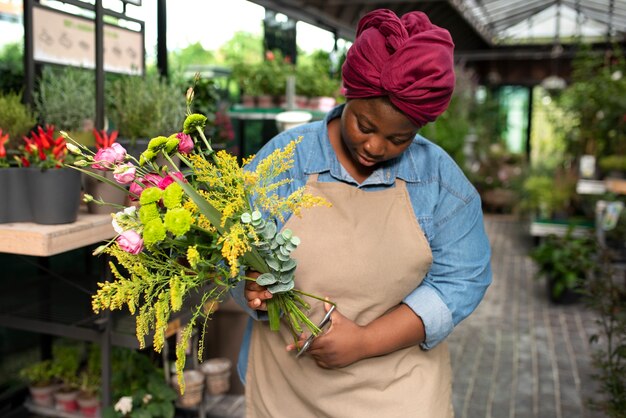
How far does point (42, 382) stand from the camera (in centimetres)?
277

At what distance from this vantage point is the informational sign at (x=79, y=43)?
8.28 ft

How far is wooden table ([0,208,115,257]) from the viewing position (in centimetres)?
173

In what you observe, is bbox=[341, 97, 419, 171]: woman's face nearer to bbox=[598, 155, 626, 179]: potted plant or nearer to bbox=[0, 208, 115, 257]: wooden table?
bbox=[0, 208, 115, 257]: wooden table

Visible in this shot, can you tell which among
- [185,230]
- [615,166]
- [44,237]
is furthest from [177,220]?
[615,166]

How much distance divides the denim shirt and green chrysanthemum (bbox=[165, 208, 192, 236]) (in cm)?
41

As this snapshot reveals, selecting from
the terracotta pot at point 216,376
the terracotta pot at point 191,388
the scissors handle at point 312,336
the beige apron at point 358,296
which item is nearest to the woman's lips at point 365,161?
the beige apron at point 358,296

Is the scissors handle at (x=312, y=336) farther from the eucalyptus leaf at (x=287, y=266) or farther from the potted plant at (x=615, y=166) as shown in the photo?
the potted plant at (x=615, y=166)

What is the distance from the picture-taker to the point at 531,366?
13.6 feet

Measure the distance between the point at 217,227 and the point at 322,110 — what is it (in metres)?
2.73

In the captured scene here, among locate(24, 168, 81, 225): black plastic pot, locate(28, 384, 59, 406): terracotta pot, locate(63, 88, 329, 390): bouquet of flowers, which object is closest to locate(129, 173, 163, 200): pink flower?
locate(63, 88, 329, 390): bouquet of flowers

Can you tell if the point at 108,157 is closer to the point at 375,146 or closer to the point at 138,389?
the point at 375,146

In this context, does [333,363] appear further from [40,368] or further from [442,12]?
[442,12]

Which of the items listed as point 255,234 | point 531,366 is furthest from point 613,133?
point 255,234

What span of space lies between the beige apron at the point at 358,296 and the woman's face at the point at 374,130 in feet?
0.40
